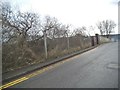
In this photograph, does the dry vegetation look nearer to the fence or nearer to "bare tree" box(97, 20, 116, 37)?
the fence

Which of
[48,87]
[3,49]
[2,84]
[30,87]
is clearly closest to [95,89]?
[48,87]

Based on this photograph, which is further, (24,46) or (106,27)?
(106,27)

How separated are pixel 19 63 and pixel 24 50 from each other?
4.50 feet

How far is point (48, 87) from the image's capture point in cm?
755

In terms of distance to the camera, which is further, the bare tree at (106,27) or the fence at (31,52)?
the bare tree at (106,27)

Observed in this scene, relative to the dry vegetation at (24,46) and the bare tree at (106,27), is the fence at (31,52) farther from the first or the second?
the bare tree at (106,27)

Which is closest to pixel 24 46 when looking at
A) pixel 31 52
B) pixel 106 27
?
pixel 31 52

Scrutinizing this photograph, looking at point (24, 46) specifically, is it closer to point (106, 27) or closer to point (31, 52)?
point (31, 52)

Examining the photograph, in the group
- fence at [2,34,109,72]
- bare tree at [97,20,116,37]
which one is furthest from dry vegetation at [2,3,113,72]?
bare tree at [97,20,116,37]

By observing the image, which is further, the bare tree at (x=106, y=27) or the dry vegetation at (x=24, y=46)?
the bare tree at (x=106, y=27)

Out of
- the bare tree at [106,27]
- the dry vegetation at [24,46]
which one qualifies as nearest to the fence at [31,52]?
the dry vegetation at [24,46]

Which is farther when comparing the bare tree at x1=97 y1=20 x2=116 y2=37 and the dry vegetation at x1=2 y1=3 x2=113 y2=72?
the bare tree at x1=97 y1=20 x2=116 y2=37

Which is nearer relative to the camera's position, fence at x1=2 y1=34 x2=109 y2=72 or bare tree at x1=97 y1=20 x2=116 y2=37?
fence at x1=2 y1=34 x2=109 y2=72

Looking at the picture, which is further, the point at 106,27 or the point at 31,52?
the point at 106,27
